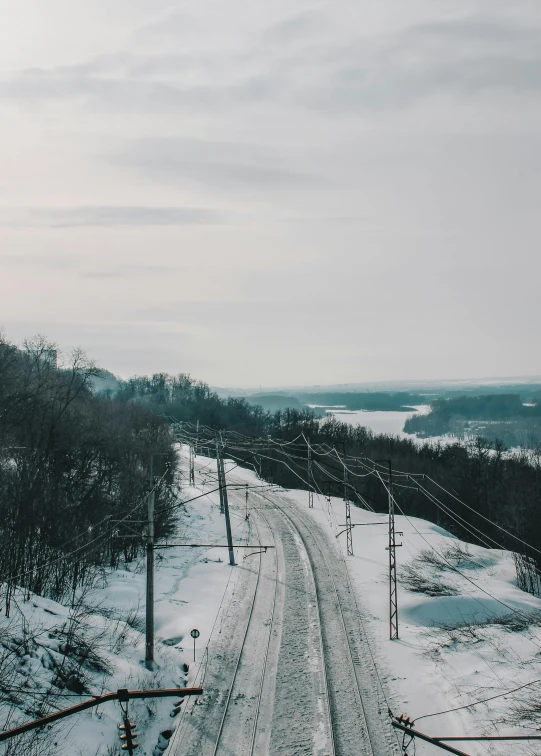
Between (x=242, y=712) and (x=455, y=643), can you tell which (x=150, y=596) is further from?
(x=455, y=643)

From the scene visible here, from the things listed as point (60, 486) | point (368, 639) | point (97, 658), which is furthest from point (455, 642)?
point (60, 486)

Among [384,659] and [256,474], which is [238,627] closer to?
[384,659]

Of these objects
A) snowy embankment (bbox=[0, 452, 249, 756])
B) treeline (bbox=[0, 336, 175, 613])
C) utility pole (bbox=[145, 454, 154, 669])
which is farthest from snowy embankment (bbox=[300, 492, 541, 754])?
treeline (bbox=[0, 336, 175, 613])

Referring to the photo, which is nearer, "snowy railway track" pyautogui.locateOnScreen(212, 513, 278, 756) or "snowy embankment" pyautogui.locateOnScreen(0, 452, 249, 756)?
"snowy embankment" pyautogui.locateOnScreen(0, 452, 249, 756)

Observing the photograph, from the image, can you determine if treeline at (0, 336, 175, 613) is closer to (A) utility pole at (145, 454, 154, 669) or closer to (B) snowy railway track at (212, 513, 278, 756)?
(A) utility pole at (145, 454, 154, 669)

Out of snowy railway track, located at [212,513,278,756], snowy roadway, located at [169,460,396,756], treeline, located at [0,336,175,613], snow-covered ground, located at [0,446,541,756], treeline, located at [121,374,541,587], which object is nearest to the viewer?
snowy railway track, located at [212,513,278,756]

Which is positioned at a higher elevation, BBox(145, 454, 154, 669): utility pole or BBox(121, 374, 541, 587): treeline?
BBox(145, 454, 154, 669): utility pole

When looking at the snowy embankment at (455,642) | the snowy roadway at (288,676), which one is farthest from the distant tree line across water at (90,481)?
the snowy roadway at (288,676)
